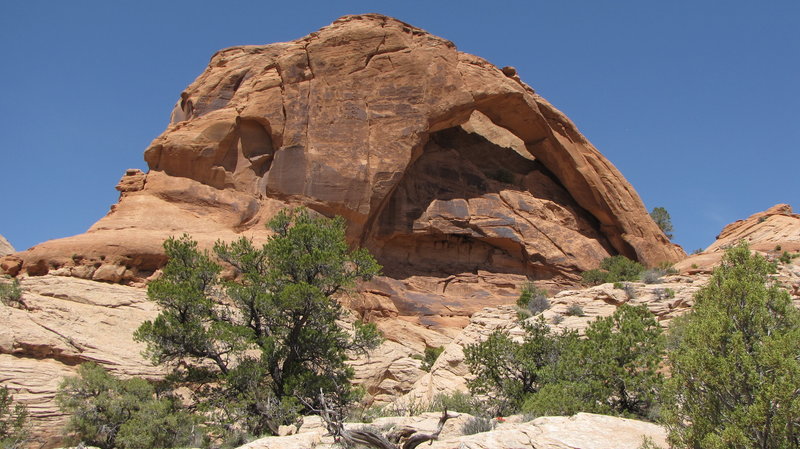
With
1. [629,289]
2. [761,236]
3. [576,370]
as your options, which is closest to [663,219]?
[761,236]

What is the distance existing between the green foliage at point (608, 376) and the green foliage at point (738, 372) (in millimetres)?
2711

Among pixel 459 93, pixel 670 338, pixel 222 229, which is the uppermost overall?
pixel 459 93

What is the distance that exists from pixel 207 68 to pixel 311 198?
9368 mm

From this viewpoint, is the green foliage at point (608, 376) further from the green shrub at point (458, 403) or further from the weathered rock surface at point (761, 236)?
the weathered rock surface at point (761, 236)

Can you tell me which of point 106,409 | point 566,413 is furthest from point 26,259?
point 566,413

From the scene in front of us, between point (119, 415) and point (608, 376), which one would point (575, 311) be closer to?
point (608, 376)

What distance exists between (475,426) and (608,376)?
432cm

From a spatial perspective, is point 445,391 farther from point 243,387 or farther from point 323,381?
point 243,387

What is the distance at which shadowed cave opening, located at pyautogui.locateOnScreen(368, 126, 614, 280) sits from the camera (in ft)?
114

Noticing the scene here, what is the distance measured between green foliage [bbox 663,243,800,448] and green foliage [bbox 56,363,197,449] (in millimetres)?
11116

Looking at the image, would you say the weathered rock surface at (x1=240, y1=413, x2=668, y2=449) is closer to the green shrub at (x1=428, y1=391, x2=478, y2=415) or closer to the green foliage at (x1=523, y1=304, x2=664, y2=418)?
the green foliage at (x1=523, y1=304, x2=664, y2=418)

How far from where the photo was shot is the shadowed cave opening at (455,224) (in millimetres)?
34875

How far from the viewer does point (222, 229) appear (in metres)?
28.8

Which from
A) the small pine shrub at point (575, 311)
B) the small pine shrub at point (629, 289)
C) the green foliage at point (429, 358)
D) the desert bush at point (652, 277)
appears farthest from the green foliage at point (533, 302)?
the desert bush at point (652, 277)
